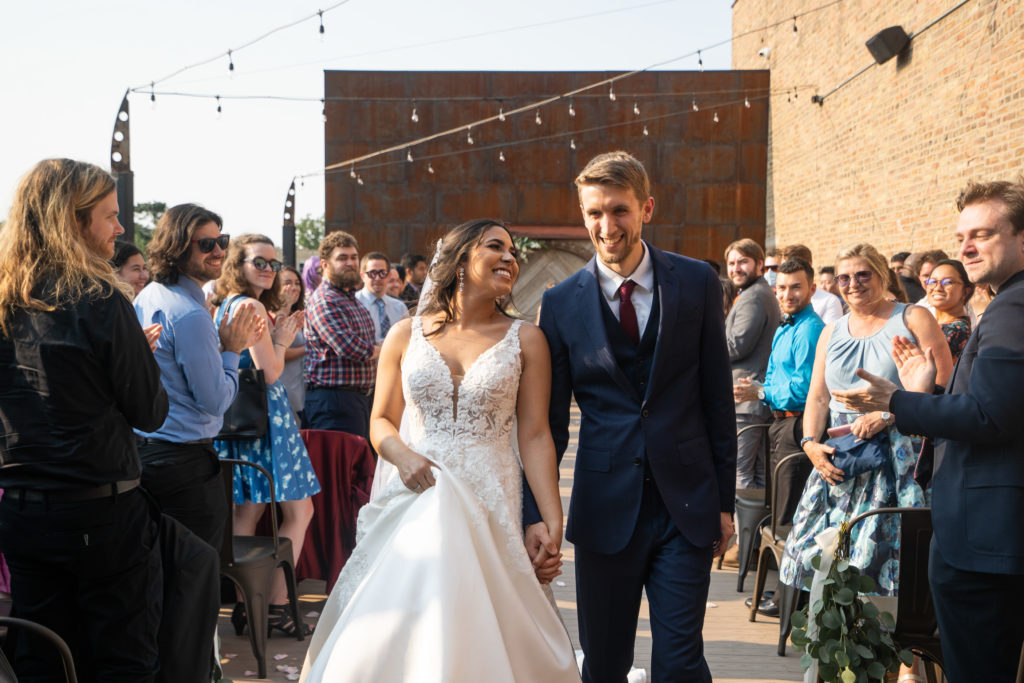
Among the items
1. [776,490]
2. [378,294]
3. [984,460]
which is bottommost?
[776,490]

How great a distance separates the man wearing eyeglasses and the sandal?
278 cm

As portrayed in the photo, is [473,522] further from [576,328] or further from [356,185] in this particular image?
[356,185]

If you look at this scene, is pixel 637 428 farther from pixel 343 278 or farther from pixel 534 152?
pixel 534 152

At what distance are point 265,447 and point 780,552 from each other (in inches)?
104

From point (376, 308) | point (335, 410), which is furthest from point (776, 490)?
point (376, 308)

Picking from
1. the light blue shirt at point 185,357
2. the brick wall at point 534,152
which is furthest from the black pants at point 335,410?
the brick wall at point 534,152

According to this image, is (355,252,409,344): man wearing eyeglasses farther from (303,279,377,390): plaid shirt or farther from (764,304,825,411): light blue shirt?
(764,304,825,411): light blue shirt

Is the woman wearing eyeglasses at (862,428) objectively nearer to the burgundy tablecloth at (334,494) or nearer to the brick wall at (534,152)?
the burgundy tablecloth at (334,494)

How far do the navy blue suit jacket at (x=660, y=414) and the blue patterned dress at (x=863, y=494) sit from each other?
3.93 feet

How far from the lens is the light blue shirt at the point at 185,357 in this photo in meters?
3.45

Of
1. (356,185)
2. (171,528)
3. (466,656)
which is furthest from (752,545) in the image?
(356,185)

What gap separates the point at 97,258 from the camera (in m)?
2.64

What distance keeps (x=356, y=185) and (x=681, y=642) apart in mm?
14207

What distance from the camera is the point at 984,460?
2564 mm
